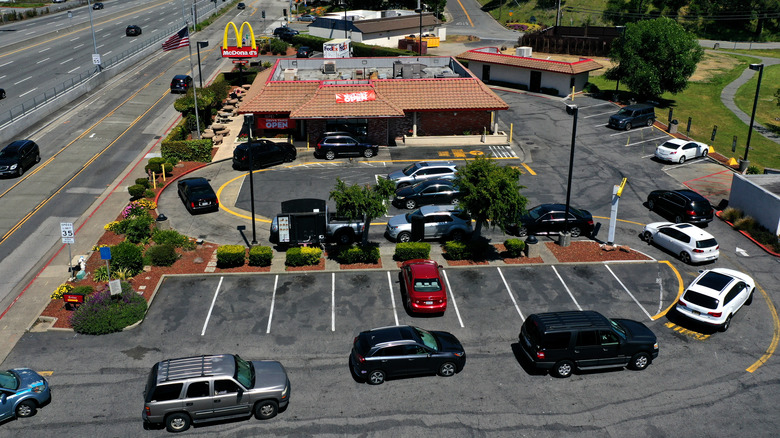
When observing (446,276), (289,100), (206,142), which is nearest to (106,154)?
(206,142)

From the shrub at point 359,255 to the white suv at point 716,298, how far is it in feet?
44.3

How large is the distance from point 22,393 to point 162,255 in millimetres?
10616

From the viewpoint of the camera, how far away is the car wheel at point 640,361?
22.6 metres

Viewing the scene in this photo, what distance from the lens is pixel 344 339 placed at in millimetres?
24734

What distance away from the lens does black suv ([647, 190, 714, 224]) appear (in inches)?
1372

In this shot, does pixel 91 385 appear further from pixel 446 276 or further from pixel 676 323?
pixel 676 323

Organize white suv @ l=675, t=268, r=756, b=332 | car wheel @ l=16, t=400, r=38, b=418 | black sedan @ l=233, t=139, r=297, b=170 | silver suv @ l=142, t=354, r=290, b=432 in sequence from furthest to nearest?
black sedan @ l=233, t=139, r=297, b=170, white suv @ l=675, t=268, r=756, b=332, car wheel @ l=16, t=400, r=38, b=418, silver suv @ l=142, t=354, r=290, b=432

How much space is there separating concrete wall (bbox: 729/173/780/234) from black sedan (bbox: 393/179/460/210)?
16.4m

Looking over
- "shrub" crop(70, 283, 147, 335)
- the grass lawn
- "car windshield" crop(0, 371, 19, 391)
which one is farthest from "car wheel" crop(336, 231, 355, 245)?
the grass lawn

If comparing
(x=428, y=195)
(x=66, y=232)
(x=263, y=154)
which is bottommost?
(x=428, y=195)

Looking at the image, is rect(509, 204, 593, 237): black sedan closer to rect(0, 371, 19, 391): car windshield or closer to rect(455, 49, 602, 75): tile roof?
rect(0, 371, 19, 391): car windshield

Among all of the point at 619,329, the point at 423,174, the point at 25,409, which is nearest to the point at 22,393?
the point at 25,409

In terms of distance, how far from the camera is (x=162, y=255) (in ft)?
97.7

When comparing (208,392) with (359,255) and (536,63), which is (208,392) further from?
(536,63)
